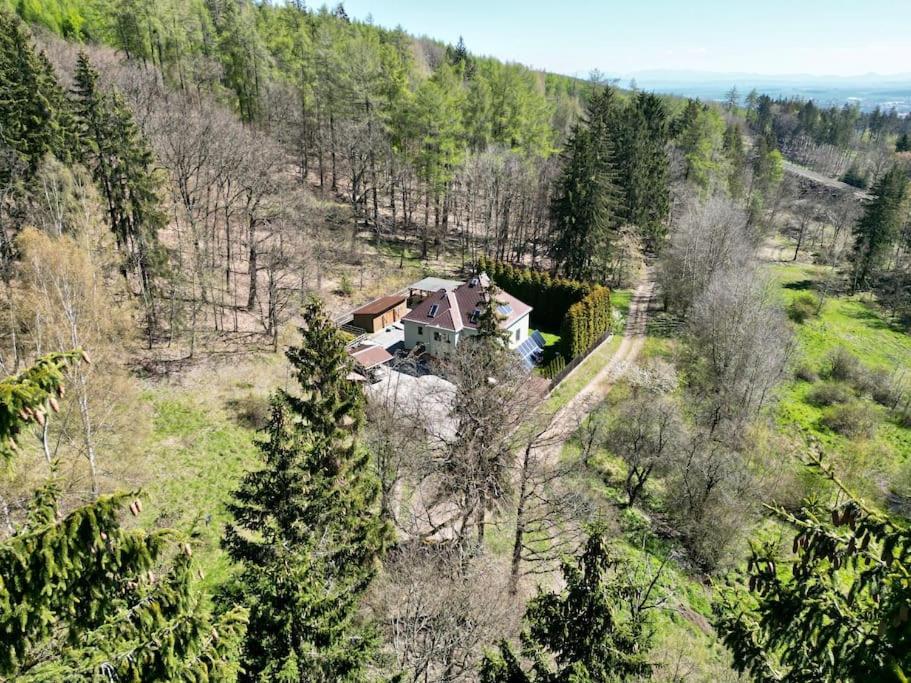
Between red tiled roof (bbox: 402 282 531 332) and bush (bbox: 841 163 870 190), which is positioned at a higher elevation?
bush (bbox: 841 163 870 190)

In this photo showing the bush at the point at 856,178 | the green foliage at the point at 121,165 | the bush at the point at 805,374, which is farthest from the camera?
the bush at the point at 856,178

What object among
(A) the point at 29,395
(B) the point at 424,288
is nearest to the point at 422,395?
(B) the point at 424,288

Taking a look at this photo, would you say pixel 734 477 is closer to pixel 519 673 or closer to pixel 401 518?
pixel 401 518

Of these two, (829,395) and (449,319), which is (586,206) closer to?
(449,319)

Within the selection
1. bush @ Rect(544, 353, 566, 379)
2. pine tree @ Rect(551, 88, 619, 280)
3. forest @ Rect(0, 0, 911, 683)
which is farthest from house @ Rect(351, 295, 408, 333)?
pine tree @ Rect(551, 88, 619, 280)

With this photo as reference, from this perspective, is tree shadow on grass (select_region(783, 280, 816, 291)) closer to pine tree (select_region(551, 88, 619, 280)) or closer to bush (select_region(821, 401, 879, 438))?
pine tree (select_region(551, 88, 619, 280))

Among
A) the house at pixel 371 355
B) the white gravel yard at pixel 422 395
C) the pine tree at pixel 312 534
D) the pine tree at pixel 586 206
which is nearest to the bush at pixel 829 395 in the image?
the pine tree at pixel 586 206

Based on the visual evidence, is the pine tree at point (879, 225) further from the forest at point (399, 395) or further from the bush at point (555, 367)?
the bush at point (555, 367)
